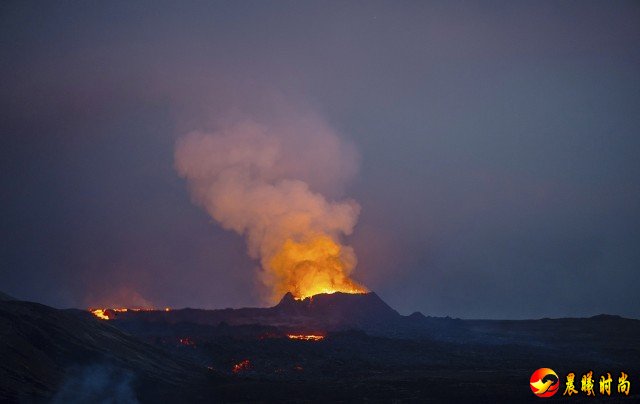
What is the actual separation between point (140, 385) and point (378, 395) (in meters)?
16.5

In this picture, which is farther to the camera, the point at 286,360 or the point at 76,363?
the point at 286,360

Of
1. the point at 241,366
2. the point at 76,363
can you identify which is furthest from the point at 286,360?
the point at 76,363

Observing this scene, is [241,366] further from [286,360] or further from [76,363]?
[76,363]

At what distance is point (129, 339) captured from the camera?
176 feet

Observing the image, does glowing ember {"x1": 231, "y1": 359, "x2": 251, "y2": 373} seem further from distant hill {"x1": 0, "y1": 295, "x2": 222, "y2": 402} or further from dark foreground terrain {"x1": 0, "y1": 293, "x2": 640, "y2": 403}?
distant hill {"x1": 0, "y1": 295, "x2": 222, "y2": 402}

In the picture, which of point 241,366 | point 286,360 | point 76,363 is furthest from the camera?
point 286,360

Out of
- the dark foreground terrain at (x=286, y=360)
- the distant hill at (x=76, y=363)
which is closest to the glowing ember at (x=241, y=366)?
the dark foreground terrain at (x=286, y=360)

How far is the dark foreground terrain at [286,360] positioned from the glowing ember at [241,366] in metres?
0.19

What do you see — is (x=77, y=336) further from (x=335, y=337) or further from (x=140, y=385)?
(x=335, y=337)

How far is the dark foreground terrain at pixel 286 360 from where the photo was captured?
39.8 m

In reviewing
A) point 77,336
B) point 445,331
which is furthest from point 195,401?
Answer: point 445,331

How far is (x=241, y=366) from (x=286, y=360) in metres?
4.55

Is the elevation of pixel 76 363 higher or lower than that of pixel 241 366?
higher

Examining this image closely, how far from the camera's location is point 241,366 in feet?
180
